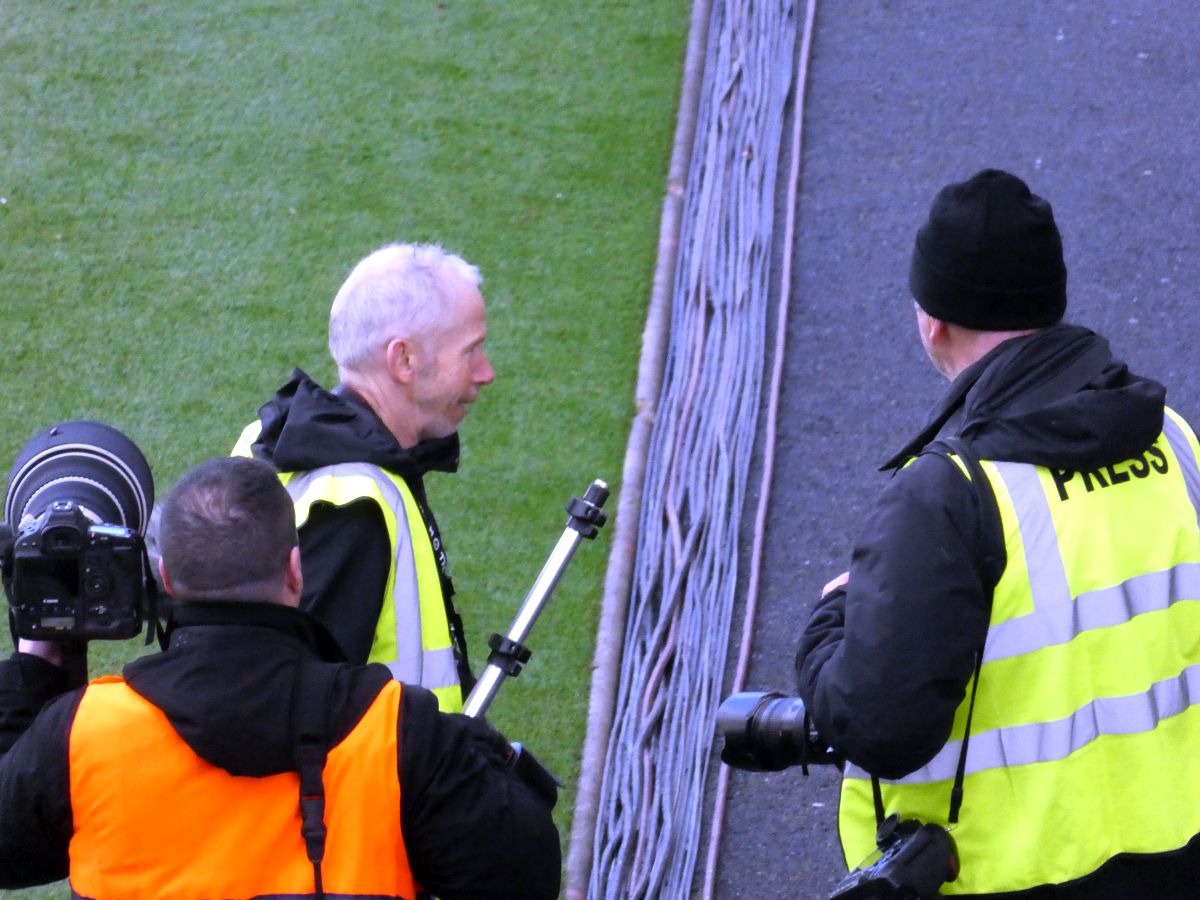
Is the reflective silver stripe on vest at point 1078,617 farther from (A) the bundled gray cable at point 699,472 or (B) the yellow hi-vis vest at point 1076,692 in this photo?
(A) the bundled gray cable at point 699,472

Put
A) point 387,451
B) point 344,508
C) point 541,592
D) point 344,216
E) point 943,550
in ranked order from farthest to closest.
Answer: point 344,216, point 541,592, point 387,451, point 344,508, point 943,550

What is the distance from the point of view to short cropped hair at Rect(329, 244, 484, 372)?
2613 mm

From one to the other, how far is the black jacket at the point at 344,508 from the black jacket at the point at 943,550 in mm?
675

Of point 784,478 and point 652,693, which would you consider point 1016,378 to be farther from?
point 784,478

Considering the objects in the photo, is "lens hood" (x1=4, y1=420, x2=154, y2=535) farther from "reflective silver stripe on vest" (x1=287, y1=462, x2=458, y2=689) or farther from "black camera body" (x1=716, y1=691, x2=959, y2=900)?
"black camera body" (x1=716, y1=691, x2=959, y2=900)

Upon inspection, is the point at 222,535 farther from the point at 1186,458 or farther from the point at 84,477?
the point at 1186,458

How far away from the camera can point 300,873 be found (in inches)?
78.4

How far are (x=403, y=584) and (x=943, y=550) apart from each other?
0.85 metres

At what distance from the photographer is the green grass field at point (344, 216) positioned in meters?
4.94

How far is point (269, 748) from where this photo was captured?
1.95 metres

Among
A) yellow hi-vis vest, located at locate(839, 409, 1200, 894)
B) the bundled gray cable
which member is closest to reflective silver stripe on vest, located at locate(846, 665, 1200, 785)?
yellow hi-vis vest, located at locate(839, 409, 1200, 894)

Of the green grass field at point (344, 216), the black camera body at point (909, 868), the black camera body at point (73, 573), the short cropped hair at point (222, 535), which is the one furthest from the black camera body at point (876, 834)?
the green grass field at point (344, 216)

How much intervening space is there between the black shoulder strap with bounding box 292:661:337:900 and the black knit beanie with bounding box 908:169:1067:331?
3.54 ft

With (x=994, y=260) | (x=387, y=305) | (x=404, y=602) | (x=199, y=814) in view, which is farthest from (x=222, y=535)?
(x=994, y=260)
